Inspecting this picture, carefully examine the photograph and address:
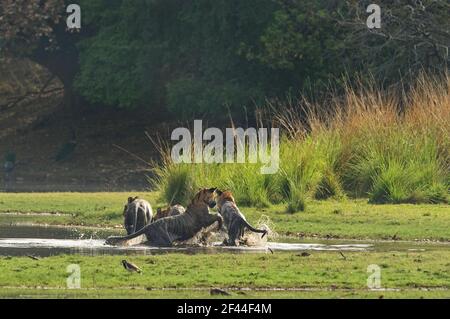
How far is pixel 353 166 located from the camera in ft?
85.3

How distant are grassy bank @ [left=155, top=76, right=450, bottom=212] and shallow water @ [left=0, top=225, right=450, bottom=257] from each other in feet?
15.0

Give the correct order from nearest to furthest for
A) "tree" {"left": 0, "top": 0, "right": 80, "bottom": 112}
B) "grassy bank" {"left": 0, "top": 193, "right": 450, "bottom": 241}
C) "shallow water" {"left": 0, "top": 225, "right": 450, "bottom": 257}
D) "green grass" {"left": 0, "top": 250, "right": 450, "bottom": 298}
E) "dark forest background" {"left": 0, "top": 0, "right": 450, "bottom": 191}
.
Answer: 1. "green grass" {"left": 0, "top": 250, "right": 450, "bottom": 298}
2. "shallow water" {"left": 0, "top": 225, "right": 450, "bottom": 257}
3. "grassy bank" {"left": 0, "top": 193, "right": 450, "bottom": 241}
4. "dark forest background" {"left": 0, "top": 0, "right": 450, "bottom": 191}
5. "tree" {"left": 0, "top": 0, "right": 80, "bottom": 112}

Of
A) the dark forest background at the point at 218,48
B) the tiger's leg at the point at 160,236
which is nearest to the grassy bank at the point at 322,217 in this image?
the tiger's leg at the point at 160,236

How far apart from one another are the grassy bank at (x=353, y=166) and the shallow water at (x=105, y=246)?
15.0 feet

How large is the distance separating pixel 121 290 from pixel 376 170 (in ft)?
41.3

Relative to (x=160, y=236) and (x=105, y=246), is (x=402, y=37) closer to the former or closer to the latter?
(x=160, y=236)

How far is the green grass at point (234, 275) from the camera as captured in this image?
1352 centimetres

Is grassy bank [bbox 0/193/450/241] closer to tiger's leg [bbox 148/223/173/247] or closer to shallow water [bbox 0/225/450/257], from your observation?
shallow water [bbox 0/225/450/257]

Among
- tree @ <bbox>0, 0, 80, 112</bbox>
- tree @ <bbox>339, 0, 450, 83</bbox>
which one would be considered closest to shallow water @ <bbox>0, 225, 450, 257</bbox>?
tree @ <bbox>339, 0, 450, 83</bbox>

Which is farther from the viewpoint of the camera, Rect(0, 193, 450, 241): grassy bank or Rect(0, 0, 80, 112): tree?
Rect(0, 0, 80, 112): tree

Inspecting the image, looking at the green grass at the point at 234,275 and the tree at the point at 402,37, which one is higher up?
the tree at the point at 402,37

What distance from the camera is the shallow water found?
17.4 meters

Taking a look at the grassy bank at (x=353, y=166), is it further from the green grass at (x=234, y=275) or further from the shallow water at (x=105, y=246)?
the green grass at (x=234, y=275)

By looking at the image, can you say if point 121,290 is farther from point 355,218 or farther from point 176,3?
point 176,3
